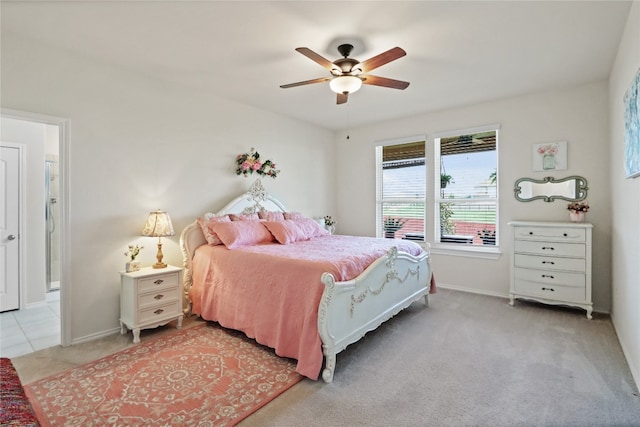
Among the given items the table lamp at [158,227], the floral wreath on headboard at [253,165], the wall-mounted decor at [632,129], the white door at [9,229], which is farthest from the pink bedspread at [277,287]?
the white door at [9,229]

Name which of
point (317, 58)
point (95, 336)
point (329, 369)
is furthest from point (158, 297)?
point (317, 58)

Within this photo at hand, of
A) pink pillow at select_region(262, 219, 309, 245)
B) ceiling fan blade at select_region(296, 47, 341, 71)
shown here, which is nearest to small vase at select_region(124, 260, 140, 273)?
pink pillow at select_region(262, 219, 309, 245)

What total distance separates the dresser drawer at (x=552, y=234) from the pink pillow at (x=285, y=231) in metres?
2.67

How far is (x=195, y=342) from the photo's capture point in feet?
9.44

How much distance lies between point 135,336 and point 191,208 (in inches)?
58.5

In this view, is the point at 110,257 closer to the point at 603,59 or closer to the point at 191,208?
the point at 191,208

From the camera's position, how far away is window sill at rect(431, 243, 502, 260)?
14.4 feet

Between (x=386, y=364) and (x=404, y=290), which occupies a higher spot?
(x=404, y=290)

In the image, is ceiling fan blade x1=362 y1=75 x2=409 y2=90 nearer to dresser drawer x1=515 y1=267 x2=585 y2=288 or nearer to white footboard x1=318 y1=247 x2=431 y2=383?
white footboard x1=318 y1=247 x2=431 y2=383

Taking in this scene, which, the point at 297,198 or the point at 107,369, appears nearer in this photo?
the point at 107,369

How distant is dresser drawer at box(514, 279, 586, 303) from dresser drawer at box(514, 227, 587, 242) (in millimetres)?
546

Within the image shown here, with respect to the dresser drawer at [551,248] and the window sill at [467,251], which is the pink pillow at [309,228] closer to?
the window sill at [467,251]

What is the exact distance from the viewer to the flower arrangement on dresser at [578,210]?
366 cm

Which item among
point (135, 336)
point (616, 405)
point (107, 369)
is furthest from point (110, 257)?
point (616, 405)
